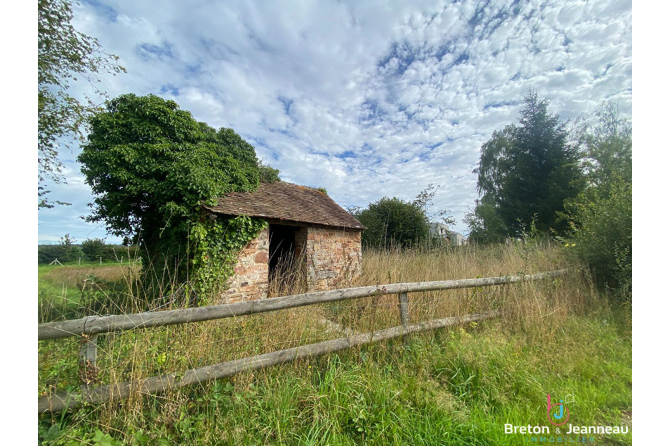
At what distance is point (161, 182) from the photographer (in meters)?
6.21

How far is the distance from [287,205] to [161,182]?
3504 mm

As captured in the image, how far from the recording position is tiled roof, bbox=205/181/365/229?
253 inches

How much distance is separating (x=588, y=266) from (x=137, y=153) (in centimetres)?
1135

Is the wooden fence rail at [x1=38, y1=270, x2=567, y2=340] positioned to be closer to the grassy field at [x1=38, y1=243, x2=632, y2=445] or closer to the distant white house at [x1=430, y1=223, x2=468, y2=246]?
the grassy field at [x1=38, y1=243, x2=632, y2=445]

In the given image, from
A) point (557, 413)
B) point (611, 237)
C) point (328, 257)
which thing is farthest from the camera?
point (328, 257)

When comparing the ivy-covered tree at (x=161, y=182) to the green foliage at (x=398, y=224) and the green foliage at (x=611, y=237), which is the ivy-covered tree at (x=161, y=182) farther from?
the green foliage at (x=398, y=224)

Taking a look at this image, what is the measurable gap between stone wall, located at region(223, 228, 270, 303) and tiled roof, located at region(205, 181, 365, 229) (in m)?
0.79

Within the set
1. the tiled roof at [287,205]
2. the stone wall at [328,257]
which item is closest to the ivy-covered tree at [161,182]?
the tiled roof at [287,205]

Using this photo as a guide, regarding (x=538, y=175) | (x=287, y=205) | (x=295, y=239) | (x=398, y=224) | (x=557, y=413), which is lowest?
(x=557, y=413)

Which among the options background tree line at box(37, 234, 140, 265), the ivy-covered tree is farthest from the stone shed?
background tree line at box(37, 234, 140, 265)

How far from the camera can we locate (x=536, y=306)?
3.98 m

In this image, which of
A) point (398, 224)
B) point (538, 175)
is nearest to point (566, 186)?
point (538, 175)

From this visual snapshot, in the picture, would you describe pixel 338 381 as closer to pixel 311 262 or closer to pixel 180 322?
pixel 180 322

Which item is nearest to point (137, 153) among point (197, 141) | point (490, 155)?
point (197, 141)
